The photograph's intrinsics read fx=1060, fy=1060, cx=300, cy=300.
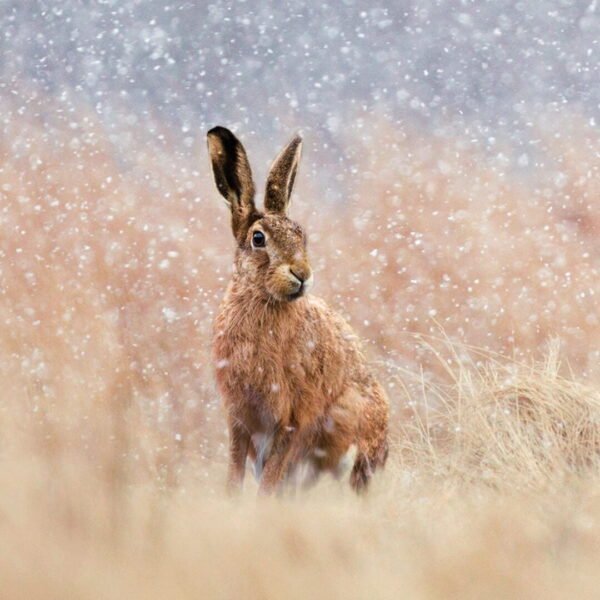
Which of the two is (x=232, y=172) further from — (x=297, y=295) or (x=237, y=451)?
(x=237, y=451)

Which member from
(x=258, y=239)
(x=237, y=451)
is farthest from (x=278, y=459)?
(x=258, y=239)

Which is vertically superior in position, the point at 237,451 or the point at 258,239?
the point at 258,239

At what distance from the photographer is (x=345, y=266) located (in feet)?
18.7

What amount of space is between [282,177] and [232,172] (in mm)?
171

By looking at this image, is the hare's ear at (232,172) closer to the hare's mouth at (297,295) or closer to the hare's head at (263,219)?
the hare's head at (263,219)

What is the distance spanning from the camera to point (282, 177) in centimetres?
360

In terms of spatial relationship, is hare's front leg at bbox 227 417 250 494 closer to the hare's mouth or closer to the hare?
the hare

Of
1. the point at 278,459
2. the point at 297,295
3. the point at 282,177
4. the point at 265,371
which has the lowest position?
the point at 278,459

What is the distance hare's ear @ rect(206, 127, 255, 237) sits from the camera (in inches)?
140

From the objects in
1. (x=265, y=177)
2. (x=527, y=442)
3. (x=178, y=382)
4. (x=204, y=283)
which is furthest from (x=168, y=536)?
(x=204, y=283)

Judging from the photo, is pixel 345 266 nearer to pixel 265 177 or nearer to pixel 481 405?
pixel 481 405

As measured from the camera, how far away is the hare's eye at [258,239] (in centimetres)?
356

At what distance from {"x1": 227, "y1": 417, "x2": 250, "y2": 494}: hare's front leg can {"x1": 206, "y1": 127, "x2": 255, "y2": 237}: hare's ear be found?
0.67 m

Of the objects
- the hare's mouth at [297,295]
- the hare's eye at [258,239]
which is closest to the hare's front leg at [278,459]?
the hare's mouth at [297,295]
